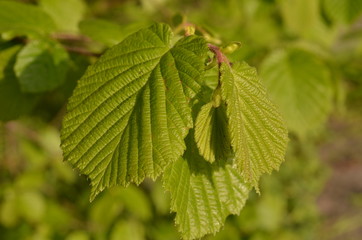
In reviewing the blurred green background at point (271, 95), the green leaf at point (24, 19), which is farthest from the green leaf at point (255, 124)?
the green leaf at point (24, 19)

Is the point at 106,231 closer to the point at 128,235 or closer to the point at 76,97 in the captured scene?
the point at 128,235

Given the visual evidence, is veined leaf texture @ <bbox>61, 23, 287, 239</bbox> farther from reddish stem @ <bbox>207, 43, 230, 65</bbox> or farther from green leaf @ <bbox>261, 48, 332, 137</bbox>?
green leaf @ <bbox>261, 48, 332, 137</bbox>

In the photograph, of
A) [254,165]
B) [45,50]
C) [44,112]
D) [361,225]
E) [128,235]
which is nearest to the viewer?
[254,165]

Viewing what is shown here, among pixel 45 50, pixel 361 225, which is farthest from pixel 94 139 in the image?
pixel 361 225

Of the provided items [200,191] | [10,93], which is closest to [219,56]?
[200,191]

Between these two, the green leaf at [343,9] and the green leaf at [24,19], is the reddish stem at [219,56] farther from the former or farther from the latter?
the green leaf at [343,9]

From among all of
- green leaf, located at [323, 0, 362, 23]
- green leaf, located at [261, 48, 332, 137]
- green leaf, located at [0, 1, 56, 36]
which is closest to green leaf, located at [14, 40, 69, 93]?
green leaf, located at [0, 1, 56, 36]

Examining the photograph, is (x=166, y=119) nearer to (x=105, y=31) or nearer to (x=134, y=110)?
(x=134, y=110)
